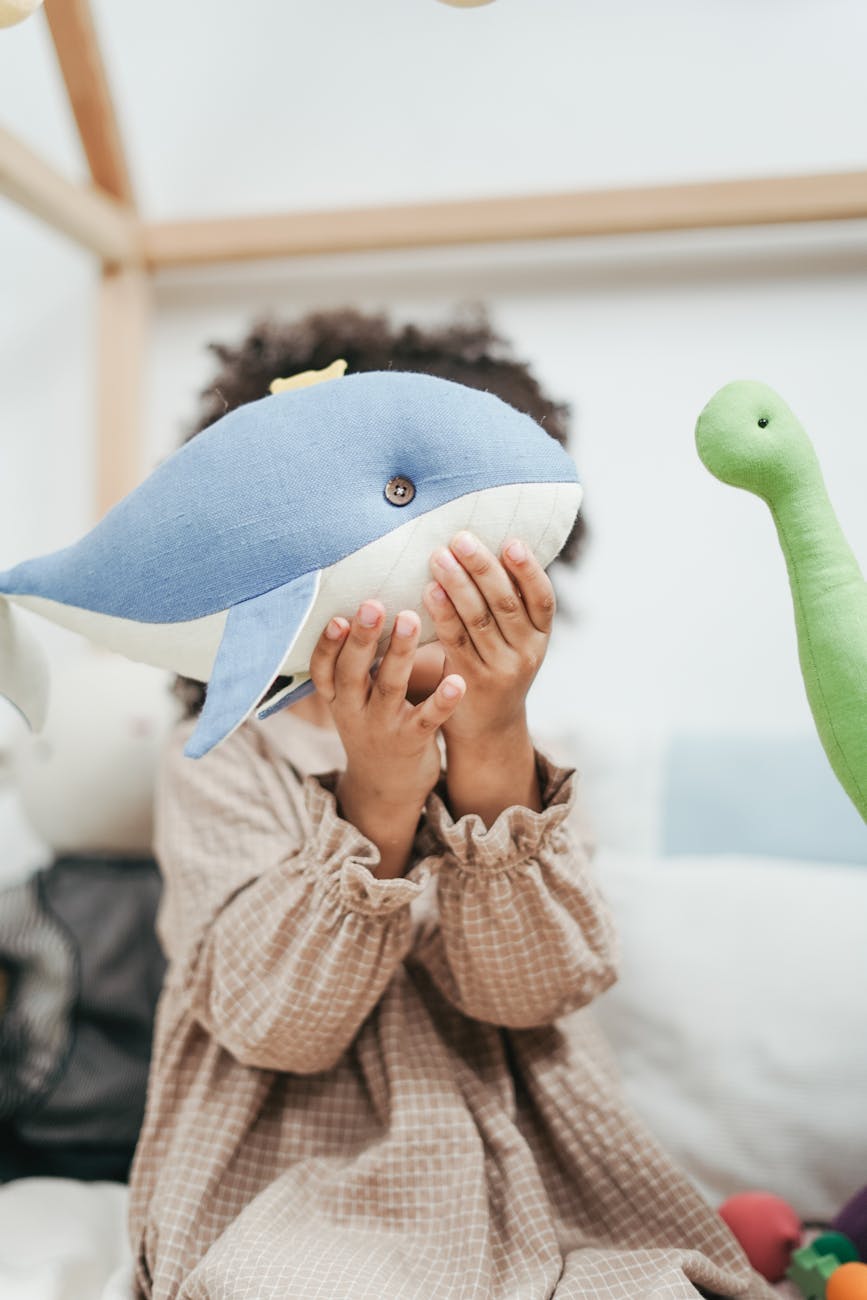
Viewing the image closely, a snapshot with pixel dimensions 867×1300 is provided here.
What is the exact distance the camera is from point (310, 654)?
1.59ft

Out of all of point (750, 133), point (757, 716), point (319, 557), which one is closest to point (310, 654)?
point (319, 557)

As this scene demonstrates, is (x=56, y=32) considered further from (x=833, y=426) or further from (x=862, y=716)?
(x=862, y=716)

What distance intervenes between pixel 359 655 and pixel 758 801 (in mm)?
495

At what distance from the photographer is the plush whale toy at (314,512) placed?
447 millimetres

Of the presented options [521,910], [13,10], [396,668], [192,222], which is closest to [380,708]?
[396,668]

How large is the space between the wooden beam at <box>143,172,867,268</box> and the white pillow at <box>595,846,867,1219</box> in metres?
0.56

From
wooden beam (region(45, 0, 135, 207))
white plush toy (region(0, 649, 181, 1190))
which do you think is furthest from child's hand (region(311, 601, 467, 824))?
wooden beam (region(45, 0, 135, 207))

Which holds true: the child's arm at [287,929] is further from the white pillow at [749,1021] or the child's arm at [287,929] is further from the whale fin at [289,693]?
the white pillow at [749,1021]

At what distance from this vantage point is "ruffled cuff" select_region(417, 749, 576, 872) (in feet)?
1.78

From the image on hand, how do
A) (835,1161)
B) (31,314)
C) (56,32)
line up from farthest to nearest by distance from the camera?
1. (31,314)
2. (56,32)
3. (835,1161)

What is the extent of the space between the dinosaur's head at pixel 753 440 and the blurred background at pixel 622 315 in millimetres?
260

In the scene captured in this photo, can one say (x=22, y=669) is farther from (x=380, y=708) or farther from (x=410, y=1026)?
(x=410, y=1026)

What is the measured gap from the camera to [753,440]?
0.49 m

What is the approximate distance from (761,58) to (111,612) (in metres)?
0.83
